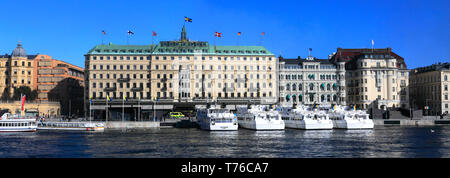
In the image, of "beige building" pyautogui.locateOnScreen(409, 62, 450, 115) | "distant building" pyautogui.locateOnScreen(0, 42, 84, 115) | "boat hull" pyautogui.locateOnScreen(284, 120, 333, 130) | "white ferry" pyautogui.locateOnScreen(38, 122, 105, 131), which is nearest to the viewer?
"boat hull" pyautogui.locateOnScreen(284, 120, 333, 130)

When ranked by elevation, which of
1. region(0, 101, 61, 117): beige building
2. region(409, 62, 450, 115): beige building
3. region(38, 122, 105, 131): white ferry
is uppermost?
region(409, 62, 450, 115): beige building

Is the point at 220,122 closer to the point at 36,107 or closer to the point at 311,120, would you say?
the point at 311,120

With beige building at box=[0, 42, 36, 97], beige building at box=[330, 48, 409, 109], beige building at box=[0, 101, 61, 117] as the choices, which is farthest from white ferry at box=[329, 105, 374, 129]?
beige building at box=[0, 42, 36, 97]

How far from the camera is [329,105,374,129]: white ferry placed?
107625mm

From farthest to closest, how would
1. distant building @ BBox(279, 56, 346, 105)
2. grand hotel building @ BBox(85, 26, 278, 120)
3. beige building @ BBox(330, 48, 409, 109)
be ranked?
distant building @ BBox(279, 56, 346, 105) → beige building @ BBox(330, 48, 409, 109) → grand hotel building @ BBox(85, 26, 278, 120)

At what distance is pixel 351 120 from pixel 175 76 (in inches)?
2603

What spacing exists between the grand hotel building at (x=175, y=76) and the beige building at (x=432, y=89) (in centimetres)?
6253

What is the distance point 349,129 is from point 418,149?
50377 millimetres

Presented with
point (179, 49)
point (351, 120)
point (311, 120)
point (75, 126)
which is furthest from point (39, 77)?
point (351, 120)

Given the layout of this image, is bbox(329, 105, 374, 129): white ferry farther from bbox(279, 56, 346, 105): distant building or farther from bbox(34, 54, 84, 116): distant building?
bbox(34, 54, 84, 116): distant building
